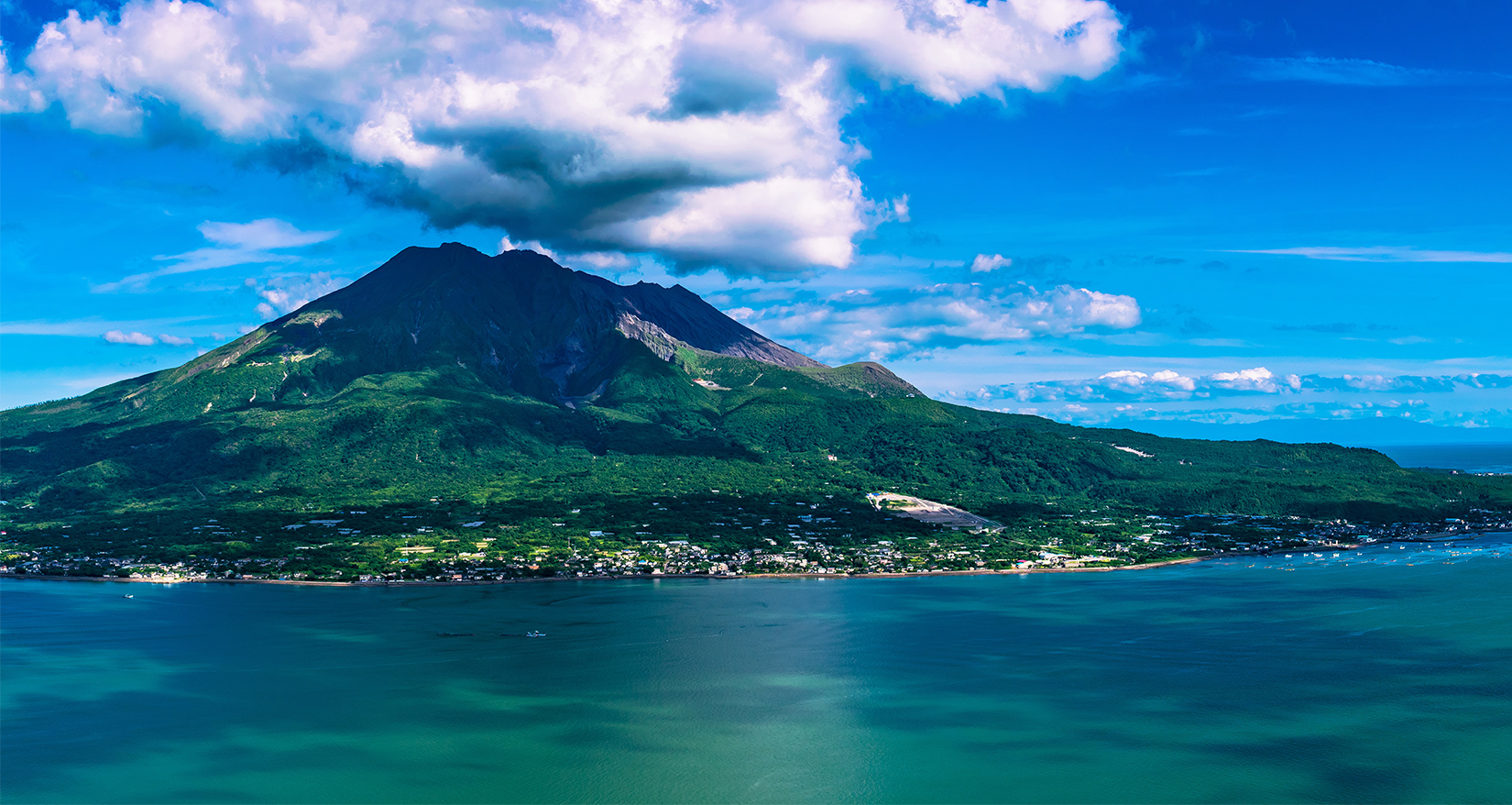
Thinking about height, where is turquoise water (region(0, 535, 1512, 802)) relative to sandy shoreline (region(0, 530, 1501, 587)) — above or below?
below

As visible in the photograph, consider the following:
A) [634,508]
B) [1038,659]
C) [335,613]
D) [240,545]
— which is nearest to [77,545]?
[240,545]

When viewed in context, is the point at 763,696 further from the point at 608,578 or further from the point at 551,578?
the point at 551,578

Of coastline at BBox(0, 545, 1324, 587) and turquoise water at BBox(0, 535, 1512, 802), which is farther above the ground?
coastline at BBox(0, 545, 1324, 587)

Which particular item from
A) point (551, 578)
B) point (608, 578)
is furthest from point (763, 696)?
point (551, 578)

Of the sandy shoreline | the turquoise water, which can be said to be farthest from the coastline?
the turquoise water

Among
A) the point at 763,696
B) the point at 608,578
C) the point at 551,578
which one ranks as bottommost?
the point at 763,696

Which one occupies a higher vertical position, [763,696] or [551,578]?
[551,578]

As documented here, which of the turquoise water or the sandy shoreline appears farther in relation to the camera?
the sandy shoreline

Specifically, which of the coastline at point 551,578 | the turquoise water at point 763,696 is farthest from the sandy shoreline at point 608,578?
the turquoise water at point 763,696

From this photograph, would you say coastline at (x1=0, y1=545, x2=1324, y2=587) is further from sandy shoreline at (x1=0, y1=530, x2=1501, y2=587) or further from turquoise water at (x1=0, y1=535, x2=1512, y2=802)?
turquoise water at (x1=0, y1=535, x2=1512, y2=802)

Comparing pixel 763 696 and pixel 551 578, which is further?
pixel 551 578
